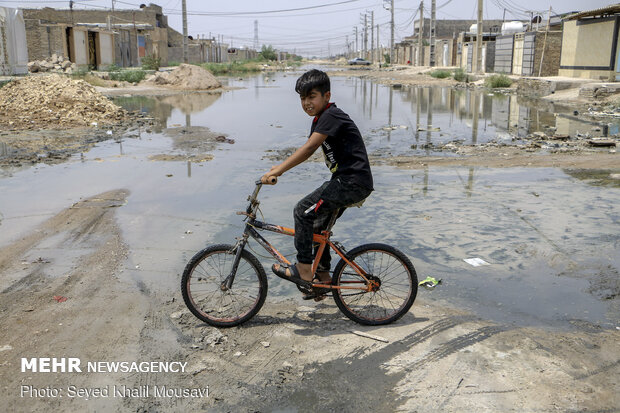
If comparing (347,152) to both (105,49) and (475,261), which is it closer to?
(475,261)

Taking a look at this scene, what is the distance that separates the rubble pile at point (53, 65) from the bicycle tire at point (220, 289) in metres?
33.8

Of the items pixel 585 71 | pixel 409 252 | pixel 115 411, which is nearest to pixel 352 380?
pixel 115 411

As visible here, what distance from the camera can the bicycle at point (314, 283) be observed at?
12.7 ft

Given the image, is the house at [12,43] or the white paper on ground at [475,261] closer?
the white paper on ground at [475,261]

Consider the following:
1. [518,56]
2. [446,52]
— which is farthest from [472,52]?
[446,52]

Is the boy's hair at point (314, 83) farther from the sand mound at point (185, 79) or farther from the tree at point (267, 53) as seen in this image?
the tree at point (267, 53)

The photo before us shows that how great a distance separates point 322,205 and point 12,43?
108 feet

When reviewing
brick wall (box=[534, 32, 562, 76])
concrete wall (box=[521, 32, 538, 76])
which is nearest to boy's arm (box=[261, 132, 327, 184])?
brick wall (box=[534, 32, 562, 76])

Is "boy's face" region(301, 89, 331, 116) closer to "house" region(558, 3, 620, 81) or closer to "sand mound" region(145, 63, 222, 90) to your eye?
"house" region(558, 3, 620, 81)

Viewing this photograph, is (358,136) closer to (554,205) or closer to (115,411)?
(115,411)

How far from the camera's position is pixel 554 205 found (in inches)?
275

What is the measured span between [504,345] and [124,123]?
14.7 metres

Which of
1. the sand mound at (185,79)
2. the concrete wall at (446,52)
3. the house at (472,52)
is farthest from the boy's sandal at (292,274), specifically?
the concrete wall at (446,52)

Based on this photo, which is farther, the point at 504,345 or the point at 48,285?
the point at 48,285
